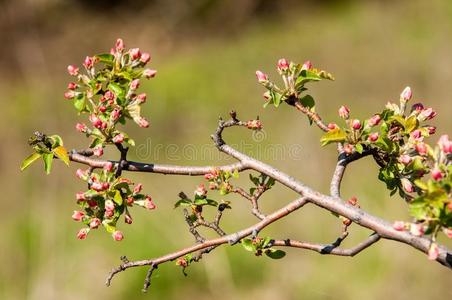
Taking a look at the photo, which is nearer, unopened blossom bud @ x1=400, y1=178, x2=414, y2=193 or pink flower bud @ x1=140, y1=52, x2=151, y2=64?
unopened blossom bud @ x1=400, y1=178, x2=414, y2=193

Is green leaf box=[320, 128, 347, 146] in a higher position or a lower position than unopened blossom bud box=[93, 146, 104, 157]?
higher

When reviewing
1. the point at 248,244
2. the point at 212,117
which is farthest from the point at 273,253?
the point at 212,117

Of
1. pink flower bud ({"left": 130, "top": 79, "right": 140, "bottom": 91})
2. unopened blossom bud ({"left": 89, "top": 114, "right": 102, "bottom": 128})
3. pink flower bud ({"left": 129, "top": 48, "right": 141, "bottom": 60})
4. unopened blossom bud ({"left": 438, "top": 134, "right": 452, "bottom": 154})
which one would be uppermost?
pink flower bud ({"left": 129, "top": 48, "right": 141, "bottom": 60})

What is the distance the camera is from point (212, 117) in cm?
615

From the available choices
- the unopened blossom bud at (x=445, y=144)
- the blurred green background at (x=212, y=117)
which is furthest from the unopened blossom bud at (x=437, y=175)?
the blurred green background at (x=212, y=117)

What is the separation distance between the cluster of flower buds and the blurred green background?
259cm

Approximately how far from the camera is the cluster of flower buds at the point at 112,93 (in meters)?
1.42

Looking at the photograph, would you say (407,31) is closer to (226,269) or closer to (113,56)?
(226,269)

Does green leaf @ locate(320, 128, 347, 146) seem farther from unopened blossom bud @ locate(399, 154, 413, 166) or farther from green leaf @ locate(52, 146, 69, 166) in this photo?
green leaf @ locate(52, 146, 69, 166)

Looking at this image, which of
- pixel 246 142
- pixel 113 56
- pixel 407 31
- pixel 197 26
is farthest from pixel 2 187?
pixel 113 56

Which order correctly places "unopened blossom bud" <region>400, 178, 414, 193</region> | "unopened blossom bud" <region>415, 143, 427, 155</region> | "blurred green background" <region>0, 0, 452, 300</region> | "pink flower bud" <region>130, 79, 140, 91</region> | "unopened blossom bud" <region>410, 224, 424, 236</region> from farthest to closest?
"blurred green background" <region>0, 0, 452, 300</region>, "pink flower bud" <region>130, 79, 140, 91</region>, "unopened blossom bud" <region>400, 178, 414, 193</region>, "unopened blossom bud" <region>415, 143, 427, 155</region>, "unopened blossom bud" <region>410, 224, 424, 236</region>

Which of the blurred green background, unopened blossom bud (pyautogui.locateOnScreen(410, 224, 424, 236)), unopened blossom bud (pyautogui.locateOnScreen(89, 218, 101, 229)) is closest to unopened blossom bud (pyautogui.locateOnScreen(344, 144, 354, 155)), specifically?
unopened blossom bud (pyautogui.locateOnScreen(410, 224, 424, 236))

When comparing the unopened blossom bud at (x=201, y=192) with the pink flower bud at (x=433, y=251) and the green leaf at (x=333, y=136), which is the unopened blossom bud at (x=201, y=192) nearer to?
the green leaf at (x=333, y=136)

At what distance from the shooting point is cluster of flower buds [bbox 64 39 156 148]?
4.67 feet
